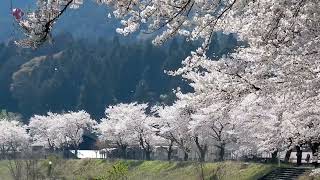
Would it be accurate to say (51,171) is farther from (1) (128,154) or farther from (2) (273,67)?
(2) (273,67)

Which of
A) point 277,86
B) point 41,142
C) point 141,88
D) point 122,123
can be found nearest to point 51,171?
point 122,123

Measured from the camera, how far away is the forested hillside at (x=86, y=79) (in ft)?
370

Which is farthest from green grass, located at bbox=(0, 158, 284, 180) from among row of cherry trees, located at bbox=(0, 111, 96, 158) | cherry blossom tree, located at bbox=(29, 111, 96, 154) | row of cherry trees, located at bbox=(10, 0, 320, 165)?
row of cherry trees, located at bbox=(10, 0, 320, 165)

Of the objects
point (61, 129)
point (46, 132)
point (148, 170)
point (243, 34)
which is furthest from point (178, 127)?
point (243, 34)

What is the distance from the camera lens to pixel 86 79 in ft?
379

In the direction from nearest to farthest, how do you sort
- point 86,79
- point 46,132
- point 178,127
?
point 178,127 < point 46,132 < point 86,79

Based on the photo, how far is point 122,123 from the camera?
5394cm

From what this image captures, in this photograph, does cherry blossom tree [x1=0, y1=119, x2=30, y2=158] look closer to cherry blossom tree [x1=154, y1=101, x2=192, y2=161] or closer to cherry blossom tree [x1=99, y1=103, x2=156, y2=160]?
cherry blossom tree [x1=99, y1=103, x2=156, y2=160]

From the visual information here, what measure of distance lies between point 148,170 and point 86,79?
7324 cm

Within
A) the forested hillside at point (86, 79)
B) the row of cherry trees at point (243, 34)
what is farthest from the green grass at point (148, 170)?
the forested hillside at point (86, 79)

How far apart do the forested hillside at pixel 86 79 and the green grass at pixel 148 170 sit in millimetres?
57413

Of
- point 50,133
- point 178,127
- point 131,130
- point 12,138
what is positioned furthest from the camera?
point 12,138

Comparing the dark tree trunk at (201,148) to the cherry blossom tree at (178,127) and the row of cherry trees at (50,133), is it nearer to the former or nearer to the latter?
the cherry blossom tree at (178,127)

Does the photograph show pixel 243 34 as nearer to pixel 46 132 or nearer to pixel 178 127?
pixel 178 127
